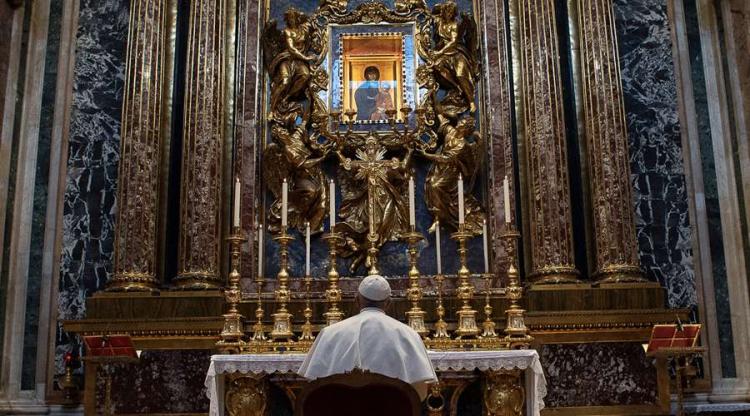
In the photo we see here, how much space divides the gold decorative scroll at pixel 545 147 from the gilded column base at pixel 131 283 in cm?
421

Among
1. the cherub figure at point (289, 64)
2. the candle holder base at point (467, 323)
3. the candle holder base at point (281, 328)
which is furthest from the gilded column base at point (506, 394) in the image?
the cherub figure at point (289, 64)

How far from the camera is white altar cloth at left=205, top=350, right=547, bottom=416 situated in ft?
25.4

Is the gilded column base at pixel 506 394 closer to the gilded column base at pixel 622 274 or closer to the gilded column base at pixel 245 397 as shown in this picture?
the gilded column base at pixel 245 397

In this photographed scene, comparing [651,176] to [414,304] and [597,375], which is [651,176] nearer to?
[597,375]

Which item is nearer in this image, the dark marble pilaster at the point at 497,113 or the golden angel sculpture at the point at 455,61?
the dark marble pilaster at the point at 497,113

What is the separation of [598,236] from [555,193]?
0.67 m

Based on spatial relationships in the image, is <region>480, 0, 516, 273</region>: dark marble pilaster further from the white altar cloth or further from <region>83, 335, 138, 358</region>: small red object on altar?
<region>83, 335, 138, 358</region>: small red object on altar

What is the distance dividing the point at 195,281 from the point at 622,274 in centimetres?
461

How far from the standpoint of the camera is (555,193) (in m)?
10.8

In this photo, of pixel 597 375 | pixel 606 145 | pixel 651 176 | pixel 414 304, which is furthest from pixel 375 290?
pixel 651 176

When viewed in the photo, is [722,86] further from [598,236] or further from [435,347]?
[435,347]

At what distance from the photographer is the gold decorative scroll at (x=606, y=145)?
1044cm

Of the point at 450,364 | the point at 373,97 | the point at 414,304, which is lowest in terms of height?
the point at 450,364

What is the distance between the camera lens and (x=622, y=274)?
33.8 feet
